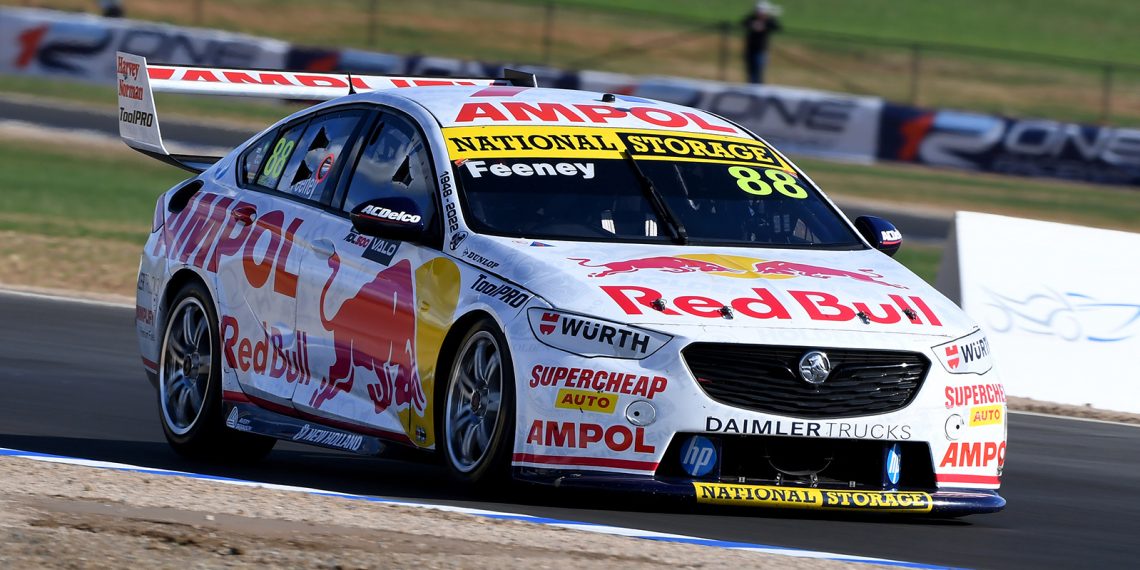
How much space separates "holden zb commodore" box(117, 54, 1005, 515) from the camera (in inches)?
277

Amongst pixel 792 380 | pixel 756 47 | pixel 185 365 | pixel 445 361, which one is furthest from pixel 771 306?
pixel 756 47

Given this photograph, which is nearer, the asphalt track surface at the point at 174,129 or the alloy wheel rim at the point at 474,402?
the alloy wheel rim at the point at 474,402

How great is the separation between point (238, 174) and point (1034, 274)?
486 centimetres

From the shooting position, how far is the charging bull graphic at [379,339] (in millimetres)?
7668

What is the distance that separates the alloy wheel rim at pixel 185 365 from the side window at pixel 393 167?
1.03m

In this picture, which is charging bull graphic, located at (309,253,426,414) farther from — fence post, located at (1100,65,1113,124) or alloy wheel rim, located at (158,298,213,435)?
fence post, located at (1100,65,1113,124)

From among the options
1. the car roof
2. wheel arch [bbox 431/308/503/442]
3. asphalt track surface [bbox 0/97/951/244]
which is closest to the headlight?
wheel arch [bbox 431/308/503/442]

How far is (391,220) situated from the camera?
301 inches

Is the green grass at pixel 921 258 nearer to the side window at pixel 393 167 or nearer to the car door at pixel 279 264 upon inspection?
the car door at pixel 279 264

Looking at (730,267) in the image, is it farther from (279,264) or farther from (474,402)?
(279,264)

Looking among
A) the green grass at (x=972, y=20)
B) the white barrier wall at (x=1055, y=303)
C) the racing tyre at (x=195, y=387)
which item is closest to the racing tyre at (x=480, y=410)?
the racing tyre at (x=195, y=387)

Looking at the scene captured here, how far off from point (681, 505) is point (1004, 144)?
78.5 feet

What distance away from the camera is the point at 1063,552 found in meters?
7.10

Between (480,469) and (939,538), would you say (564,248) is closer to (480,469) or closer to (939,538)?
(480,469)
